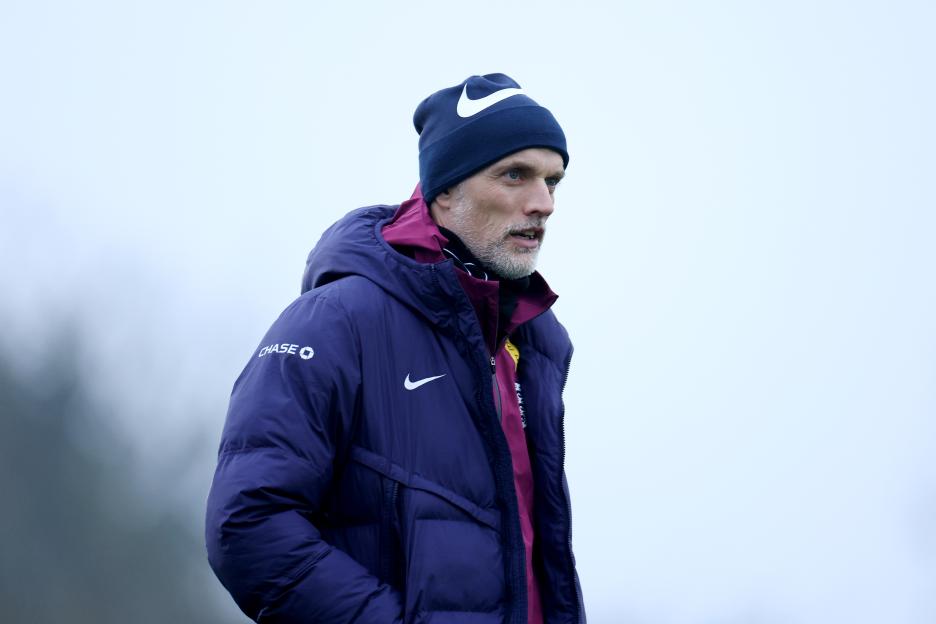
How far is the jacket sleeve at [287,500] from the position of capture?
154cm

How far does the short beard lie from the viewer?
185cm

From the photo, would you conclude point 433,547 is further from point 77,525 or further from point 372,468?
point 77,525

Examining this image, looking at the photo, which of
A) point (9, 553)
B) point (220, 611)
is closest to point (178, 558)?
point (220, 611)

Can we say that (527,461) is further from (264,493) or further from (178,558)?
(178,558)

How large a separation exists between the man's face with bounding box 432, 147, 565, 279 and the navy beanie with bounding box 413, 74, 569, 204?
0.8 inches

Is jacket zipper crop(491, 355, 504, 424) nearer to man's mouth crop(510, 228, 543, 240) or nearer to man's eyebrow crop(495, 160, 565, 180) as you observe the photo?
man's mouth crop(510, 228, 543, 240)

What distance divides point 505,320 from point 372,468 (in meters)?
0.38

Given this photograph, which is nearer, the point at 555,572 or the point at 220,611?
the point at 555,572

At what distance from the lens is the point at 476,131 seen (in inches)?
74.7

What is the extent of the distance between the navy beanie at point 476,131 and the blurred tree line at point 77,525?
3.07 metres

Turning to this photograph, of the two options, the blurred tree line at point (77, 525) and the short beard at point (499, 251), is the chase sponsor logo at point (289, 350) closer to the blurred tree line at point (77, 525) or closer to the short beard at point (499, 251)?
the short beard at point (499, 251)

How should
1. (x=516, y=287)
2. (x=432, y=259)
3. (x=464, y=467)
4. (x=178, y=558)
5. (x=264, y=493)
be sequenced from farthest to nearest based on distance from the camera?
(x=178, y=558), (x=516, y=287), (x=432, y=259), (x=464, y=467), (x=264, y=493)

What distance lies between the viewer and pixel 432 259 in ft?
5.90

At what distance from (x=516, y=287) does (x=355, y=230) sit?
0.93 feet
